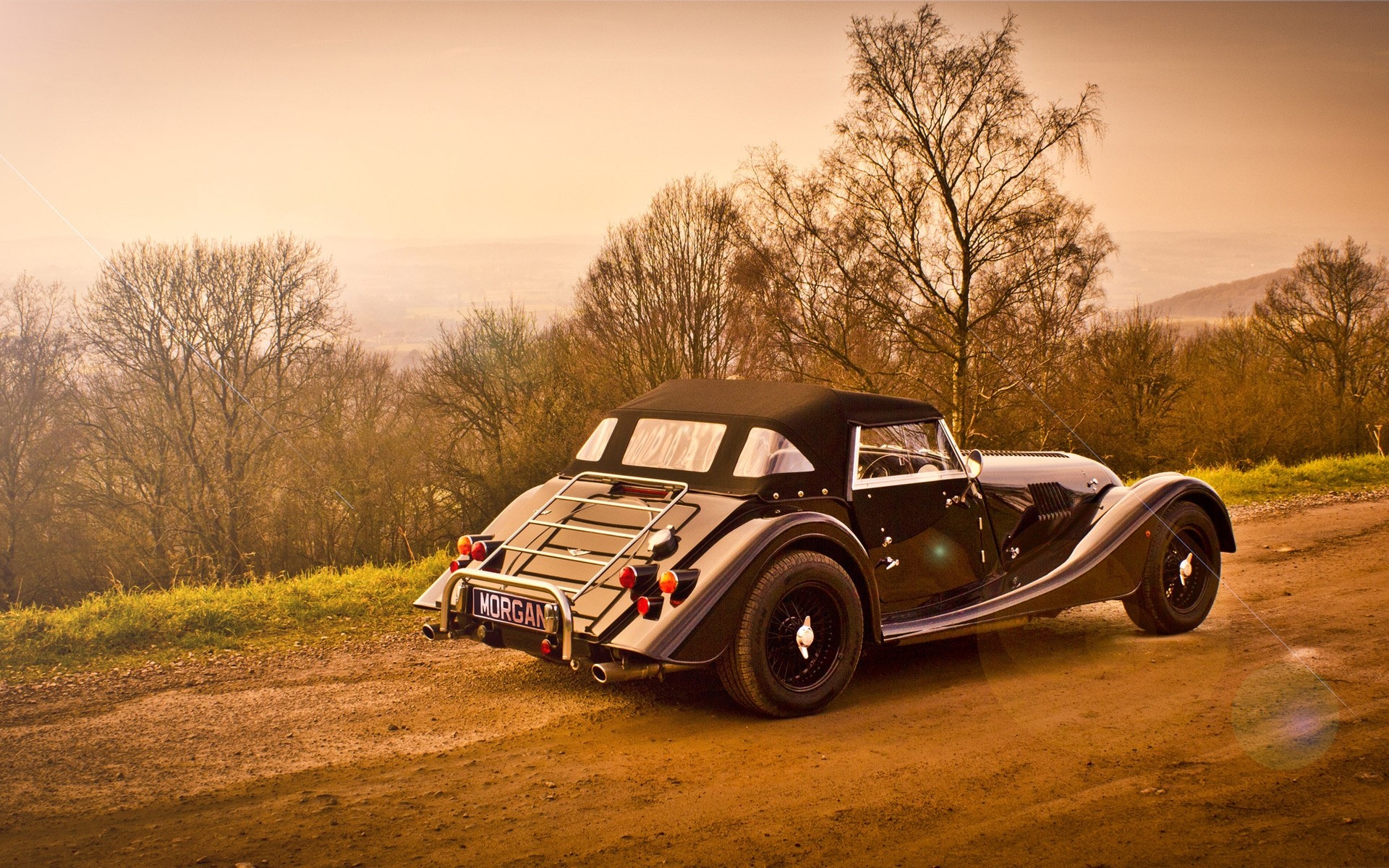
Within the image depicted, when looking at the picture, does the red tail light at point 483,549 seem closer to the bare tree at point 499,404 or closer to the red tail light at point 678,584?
the red tail light at point 678,584

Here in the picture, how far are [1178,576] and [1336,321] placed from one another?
40.2 metres

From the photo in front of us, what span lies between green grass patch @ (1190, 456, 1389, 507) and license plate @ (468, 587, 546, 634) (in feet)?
37.6

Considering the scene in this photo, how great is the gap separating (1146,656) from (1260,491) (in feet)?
32.3

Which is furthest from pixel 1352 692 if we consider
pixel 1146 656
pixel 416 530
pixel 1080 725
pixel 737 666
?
pixel 416 530

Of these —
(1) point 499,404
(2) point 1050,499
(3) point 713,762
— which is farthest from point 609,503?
(1) point 499,404

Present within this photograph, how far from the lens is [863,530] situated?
5980 mm

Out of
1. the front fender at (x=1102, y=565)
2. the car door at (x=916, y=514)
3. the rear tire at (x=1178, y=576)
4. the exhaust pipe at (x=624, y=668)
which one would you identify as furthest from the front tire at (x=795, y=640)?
the rear tire at (x=1178, y=576)

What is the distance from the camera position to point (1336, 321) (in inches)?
1596

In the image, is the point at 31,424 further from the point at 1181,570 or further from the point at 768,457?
the point at 1181,570

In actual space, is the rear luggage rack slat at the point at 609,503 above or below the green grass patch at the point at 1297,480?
above

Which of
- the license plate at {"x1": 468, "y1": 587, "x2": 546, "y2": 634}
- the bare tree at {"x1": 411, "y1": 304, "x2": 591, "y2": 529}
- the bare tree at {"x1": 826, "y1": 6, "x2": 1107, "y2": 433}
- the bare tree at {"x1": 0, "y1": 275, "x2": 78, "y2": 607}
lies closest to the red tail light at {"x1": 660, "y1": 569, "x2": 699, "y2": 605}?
the license plate at {"x1": 468, "y1": 587, "x2": 546, "y2": 634}

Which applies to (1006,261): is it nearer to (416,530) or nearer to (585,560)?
(416,530)

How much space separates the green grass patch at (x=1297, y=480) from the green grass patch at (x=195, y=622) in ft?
36.3

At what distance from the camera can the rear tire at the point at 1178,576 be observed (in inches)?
277
